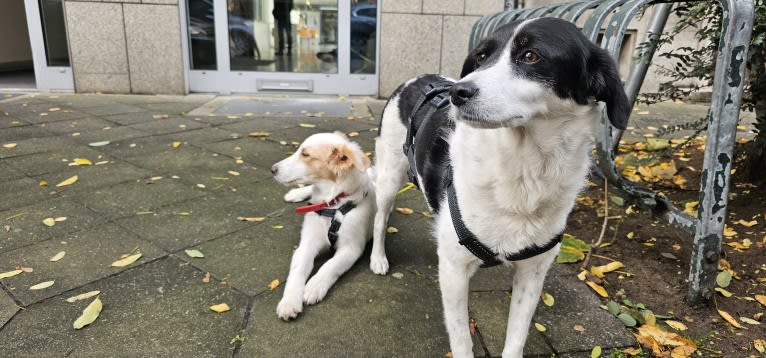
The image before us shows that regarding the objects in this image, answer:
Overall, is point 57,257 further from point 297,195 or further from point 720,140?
point 720,140

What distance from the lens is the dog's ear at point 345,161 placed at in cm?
301

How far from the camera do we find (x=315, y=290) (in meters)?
2.54

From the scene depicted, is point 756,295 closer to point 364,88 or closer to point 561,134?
point 561,134

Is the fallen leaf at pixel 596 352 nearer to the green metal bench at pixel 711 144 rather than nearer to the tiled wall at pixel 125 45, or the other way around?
the green metal bench at pixel 711 144

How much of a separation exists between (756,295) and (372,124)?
4.73 m

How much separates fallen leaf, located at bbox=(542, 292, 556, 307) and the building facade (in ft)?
20.3

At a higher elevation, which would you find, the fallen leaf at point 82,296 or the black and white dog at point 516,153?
the black and white dog at point 516,153

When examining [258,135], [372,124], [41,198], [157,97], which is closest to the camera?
[41,198]

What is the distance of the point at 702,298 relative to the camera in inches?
99.3

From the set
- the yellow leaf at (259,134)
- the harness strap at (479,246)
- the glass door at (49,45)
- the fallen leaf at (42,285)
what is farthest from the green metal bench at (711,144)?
the glass door at (49,45)

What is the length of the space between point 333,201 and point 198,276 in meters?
0.89

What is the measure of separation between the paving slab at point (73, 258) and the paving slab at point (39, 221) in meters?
0.10

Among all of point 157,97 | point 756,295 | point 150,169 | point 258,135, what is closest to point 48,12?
point 157,97

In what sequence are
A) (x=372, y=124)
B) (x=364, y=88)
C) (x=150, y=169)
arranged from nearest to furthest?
(x=150, y=169), (x=372, y=124), (x=364, y=88)
